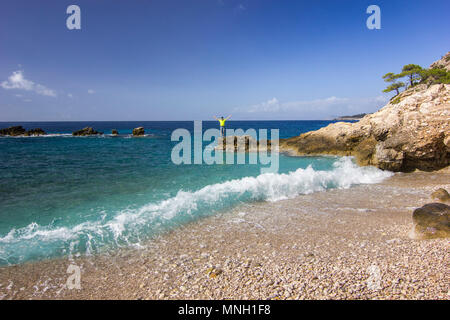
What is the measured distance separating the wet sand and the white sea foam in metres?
1.41

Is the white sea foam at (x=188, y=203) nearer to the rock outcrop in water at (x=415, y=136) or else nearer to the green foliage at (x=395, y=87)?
the rock outcrop in water at (x=415, y=136)

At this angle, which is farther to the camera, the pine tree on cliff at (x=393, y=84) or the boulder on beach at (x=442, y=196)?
the pine tree on cliff at (x=393, y=84)

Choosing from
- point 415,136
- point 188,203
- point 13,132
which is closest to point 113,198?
point 188,203

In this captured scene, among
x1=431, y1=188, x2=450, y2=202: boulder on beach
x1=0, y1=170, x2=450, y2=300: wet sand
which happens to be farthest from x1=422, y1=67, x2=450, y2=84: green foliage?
x1=0, y1=170, x2=450, y2=300: wet sand

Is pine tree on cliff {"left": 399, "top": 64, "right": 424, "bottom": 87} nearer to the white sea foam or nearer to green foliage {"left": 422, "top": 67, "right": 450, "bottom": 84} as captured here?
green foliage {"left": 422, "top": 67, "right": 450, "bottom": 84}

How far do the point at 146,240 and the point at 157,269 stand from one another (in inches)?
80.1

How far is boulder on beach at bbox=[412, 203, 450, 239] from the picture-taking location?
20.7ft

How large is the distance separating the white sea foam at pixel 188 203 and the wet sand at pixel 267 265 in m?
1.41

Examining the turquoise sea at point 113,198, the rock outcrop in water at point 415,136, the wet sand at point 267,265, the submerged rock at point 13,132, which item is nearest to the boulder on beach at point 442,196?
the wet sand at point 267,265

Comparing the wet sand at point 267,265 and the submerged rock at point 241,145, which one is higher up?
the submerged rock at point 241,145

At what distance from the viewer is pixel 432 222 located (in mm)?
6605

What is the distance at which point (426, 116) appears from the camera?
16.5 meters

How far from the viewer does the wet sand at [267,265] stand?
4.49m
